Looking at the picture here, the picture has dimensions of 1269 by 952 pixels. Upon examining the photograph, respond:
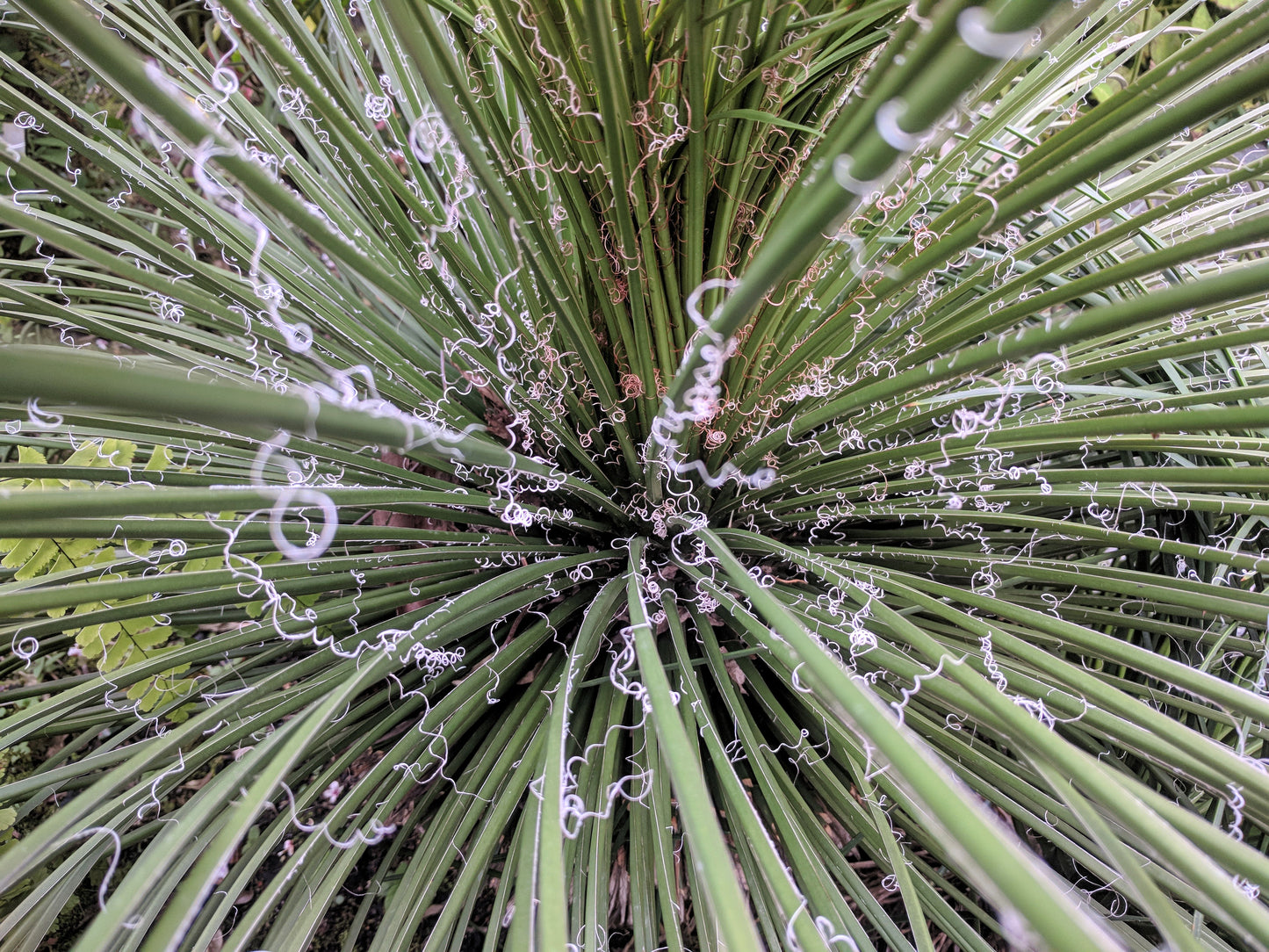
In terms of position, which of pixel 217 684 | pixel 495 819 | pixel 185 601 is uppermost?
pixel 185 601

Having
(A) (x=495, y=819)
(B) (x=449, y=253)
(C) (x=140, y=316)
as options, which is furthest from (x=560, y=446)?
(C) (x=140, y=316)

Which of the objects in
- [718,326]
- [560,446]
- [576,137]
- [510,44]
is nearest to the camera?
[718,326]

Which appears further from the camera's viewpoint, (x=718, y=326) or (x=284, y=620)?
(x=284, y=620)

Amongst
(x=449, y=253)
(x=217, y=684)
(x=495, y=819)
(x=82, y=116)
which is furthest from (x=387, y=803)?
(x=82, y=116)

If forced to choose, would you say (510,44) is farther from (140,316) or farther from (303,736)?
(140,316)

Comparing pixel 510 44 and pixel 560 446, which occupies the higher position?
pixel 510 44

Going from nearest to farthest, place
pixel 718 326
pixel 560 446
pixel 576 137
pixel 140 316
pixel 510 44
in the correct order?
pixel 718 326 < pixel 510 44 < pixel 576 137 < pixel 560 446 < pixel 140 316
